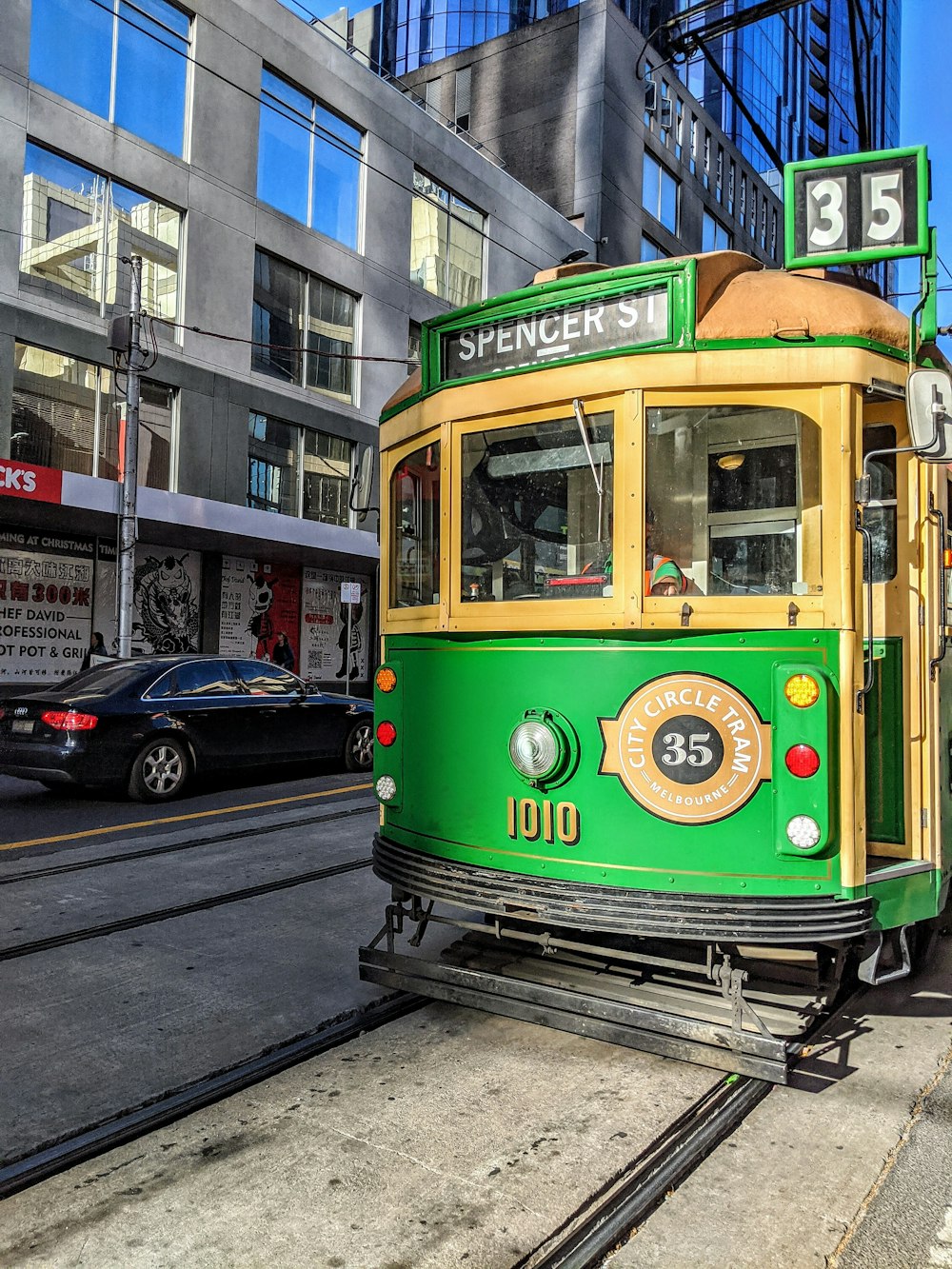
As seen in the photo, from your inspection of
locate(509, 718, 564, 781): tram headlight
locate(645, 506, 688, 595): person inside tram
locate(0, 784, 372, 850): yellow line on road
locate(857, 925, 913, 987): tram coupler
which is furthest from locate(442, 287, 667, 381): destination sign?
locate(0, 784, 372, 850): yellow line on road

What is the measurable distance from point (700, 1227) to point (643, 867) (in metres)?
1.27

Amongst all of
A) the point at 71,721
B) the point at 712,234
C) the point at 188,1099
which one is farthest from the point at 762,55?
the point at 188,1099

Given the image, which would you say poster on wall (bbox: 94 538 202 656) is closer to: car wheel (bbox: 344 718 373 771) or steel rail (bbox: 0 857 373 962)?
car wheel (bbox: 344 718 373 771)

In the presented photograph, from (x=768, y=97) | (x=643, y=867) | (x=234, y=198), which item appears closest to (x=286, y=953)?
(x=643, y=867)

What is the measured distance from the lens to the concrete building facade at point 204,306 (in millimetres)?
17141

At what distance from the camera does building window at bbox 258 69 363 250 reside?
2109 cm

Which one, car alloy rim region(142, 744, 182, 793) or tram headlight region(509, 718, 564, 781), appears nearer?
tram headlight region(509, 718, 564, 781)

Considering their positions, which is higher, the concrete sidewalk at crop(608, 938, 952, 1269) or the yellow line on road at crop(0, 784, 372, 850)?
the yellow line on road at crop(0, 784, 372, 850)

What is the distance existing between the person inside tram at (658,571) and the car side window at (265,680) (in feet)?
26.7

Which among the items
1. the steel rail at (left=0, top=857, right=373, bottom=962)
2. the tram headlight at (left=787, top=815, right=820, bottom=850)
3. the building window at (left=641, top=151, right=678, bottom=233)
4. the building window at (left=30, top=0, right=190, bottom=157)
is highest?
the building window at (left=641, top=151, right=678, bottom=233)

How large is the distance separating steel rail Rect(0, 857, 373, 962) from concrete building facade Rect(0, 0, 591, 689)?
1070cm

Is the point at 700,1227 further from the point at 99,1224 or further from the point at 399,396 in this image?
the point at 399,396

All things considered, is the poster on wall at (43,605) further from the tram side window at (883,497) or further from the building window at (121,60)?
the tram side window at (883,497)

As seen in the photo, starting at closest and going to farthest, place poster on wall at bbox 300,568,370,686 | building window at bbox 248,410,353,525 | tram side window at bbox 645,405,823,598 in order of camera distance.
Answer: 1. tram side window at bbox 645,405,823,598
2. building window at bbox 248,410,353,525
3. poster on wall at bbox 300,568,370,686
